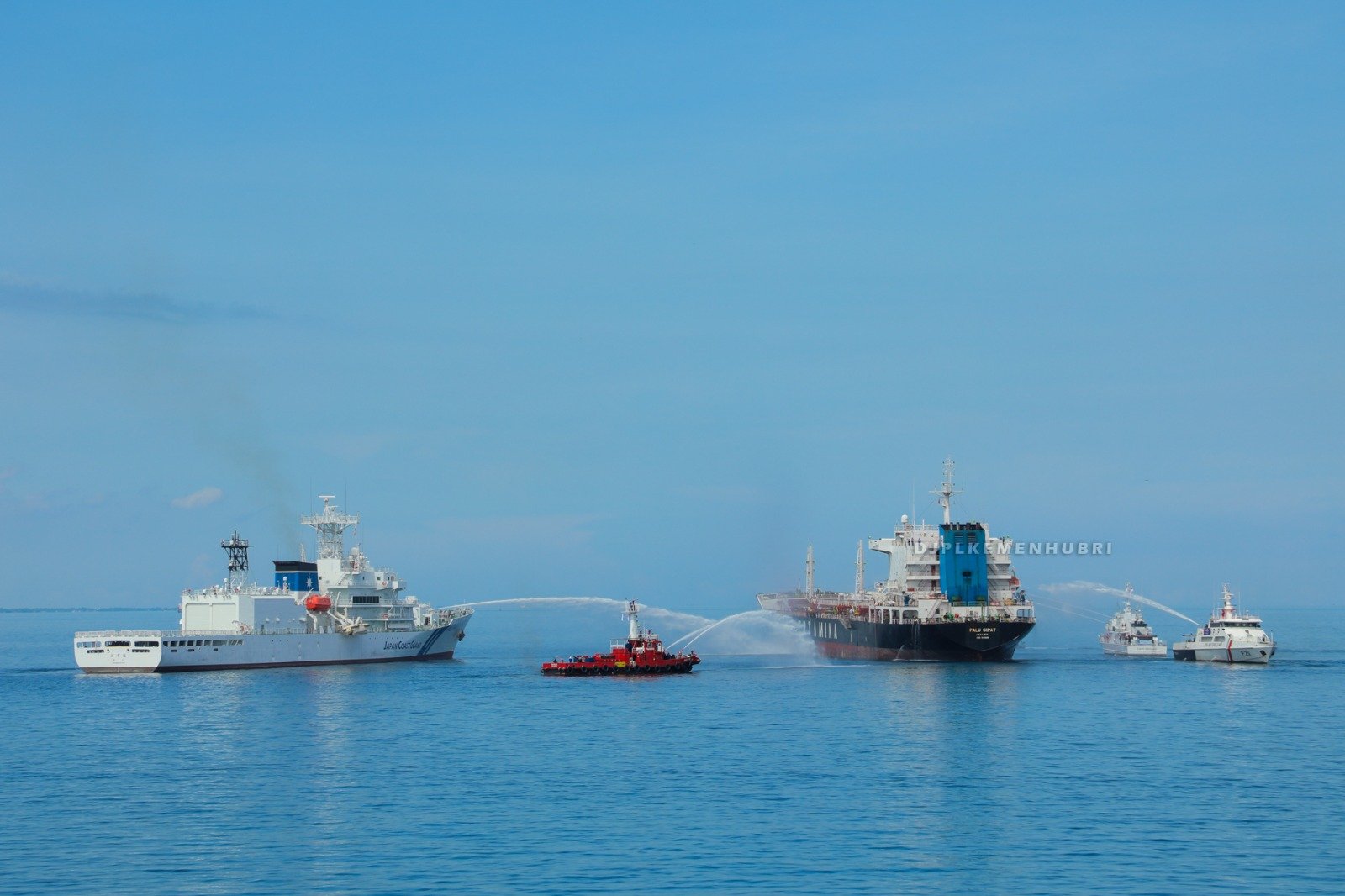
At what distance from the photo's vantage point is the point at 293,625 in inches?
5807

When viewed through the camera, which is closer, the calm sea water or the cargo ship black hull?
the calm sea water

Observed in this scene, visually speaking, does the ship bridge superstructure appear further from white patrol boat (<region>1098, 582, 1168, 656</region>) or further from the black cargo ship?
white patrol boat (<region>1098, 582, 1168, 656</region>)

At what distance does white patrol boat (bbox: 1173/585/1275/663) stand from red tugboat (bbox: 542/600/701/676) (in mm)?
53862

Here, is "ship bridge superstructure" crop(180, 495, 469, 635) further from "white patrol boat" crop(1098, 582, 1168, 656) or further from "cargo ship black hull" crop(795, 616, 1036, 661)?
"white patrol boat" crop(1098, 582, 1168, 656)

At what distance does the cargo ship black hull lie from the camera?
141 metres

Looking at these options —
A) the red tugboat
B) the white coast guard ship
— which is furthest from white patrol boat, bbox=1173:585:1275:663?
the white coast guard ship

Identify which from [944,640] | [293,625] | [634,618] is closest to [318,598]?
[293,625]

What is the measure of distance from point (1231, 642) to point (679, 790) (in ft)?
313

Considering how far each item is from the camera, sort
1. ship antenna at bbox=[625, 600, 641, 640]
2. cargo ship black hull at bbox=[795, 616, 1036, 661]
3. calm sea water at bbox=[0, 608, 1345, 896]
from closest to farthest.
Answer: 1. calm sea water at bbox=[0, 608, 1345, 896]
2. ship antenna at bbox=[625, 600, 641, 640]
3. cargo ship black hull at bbox=[795, 616, 1036, 661]

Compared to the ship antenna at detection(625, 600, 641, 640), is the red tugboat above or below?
below

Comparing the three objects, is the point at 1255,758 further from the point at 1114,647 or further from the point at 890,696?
the point at 1114,647

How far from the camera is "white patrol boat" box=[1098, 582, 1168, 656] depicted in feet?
540

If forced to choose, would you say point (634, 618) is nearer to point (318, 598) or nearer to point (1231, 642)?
point (318, 598)

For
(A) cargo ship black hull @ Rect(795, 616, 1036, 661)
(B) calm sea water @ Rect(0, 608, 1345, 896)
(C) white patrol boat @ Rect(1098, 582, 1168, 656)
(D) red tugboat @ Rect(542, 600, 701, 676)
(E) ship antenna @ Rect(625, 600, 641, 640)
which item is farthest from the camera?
(C) white patrol boat @ Rect(1098, 582, 1168, 656)
